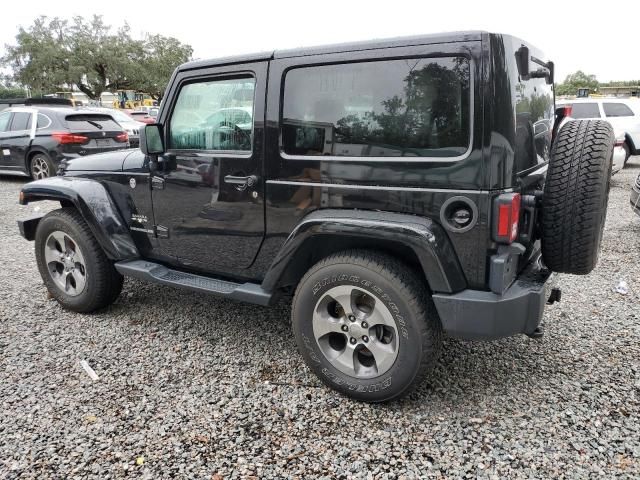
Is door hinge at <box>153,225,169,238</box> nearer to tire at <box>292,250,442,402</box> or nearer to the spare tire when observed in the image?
tire at <box>292,250,442,402</box>

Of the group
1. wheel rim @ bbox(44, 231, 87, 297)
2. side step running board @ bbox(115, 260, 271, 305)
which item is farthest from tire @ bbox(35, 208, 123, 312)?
side step running board @ bbox(115, 260, 271, 305)

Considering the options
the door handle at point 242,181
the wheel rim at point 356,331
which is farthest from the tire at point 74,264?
the wheel rim at point 356,331

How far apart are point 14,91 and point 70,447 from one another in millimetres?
55756

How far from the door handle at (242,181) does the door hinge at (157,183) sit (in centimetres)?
61

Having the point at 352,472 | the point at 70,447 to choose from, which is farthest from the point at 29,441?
the point at 352,472

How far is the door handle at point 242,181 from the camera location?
2859mm

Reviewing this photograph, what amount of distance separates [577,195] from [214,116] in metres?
2.15

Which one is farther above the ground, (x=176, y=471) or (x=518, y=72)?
(x=518, y=72)

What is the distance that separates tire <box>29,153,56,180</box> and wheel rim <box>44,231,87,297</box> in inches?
250

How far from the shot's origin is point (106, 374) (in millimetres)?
3014

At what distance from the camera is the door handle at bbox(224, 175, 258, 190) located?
2.86m

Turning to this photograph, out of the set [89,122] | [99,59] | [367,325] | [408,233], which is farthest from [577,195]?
[99,59]

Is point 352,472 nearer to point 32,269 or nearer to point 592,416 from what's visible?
point 592,416

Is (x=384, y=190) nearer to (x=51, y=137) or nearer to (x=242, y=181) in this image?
(x=242, y=181)
